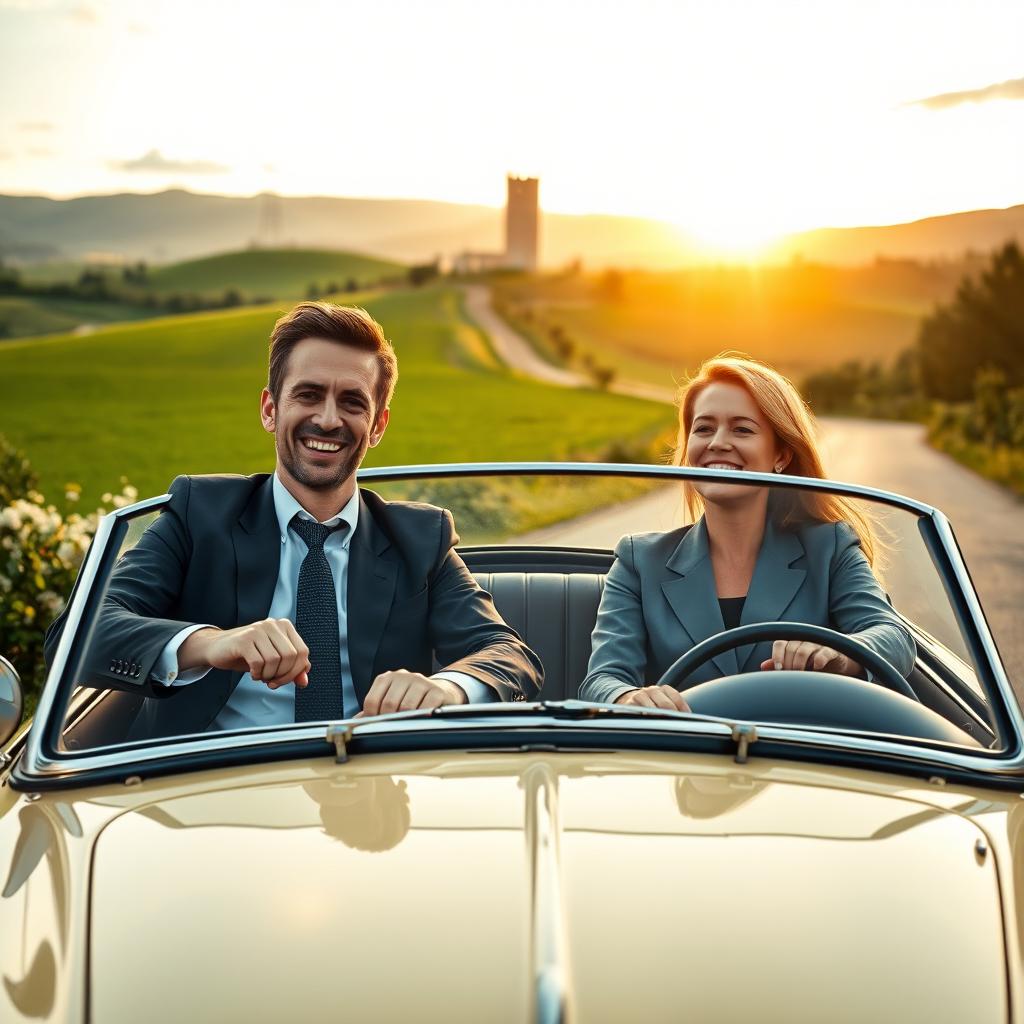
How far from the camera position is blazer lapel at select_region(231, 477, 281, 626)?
8.75 feet

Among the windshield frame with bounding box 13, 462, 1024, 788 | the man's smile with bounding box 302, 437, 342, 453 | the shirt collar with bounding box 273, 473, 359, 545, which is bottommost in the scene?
the windshield frame with bounding box 13, 462, 1024, 788

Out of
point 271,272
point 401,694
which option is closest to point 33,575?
point 401,694

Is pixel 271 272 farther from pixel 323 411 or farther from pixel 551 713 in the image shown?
pixel 551 713

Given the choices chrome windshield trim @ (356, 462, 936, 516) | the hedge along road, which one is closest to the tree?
the hedge along road

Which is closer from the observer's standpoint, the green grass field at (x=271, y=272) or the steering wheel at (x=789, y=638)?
the steering wheel at (x=789, y=638)

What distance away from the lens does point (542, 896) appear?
1522 millimetres

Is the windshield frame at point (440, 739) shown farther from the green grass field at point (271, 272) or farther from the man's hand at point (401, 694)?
the green grass field at point (271, 272)

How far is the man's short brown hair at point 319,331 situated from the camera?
271 cm

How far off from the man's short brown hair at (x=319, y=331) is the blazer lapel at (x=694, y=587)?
849 mm

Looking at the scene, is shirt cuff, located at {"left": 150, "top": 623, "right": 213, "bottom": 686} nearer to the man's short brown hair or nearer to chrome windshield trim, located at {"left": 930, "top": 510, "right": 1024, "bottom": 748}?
the man's short brown hair

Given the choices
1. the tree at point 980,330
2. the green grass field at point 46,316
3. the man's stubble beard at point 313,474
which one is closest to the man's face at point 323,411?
the man's stubble beard at point 313,474

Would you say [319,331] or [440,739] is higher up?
[319,331]

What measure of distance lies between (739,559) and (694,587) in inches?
5.7

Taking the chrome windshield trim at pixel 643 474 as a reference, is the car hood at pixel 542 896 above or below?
below
